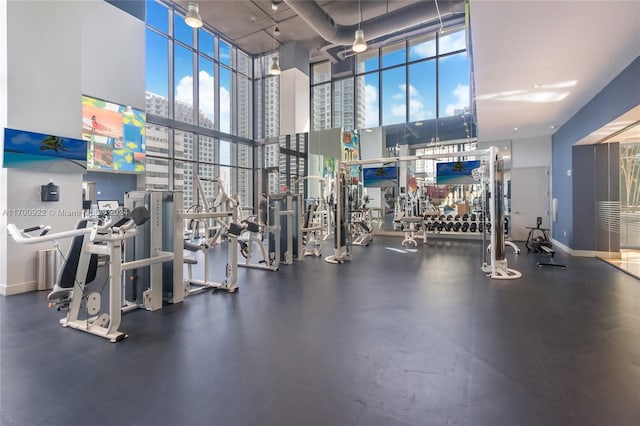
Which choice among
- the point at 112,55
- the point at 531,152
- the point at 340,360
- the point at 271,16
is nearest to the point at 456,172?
the point at 531,152

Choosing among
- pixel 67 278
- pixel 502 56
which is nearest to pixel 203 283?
pixel 67 278

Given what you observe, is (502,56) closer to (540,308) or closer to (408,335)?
(540,308)

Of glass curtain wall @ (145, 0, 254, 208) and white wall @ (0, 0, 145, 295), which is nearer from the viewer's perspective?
white wall @ (0, 0, 145, 295)

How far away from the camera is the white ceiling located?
3.13 m

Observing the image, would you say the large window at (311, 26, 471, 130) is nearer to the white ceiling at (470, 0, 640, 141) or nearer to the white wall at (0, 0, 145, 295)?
the white ceiling at (470, 0, 640, 141)

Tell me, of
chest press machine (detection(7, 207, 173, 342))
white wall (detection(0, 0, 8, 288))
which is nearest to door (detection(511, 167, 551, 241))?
chest press machine (detection(7, 207, 173, 342))

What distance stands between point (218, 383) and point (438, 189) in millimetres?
9869

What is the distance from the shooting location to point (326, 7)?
934 centimetres

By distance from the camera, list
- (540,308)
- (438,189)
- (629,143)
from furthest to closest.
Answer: (438,189)
(629,143)
(540,308)

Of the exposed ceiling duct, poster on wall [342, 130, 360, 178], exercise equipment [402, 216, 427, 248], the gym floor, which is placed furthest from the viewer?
poster on wall [342, 130, 360, 178]

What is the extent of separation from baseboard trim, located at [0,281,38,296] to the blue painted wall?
28.7 feet

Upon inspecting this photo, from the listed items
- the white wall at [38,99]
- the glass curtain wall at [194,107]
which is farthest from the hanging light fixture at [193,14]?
the glass curtain wall at [194,107]

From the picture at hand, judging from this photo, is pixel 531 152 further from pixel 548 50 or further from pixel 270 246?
pixel 270 246

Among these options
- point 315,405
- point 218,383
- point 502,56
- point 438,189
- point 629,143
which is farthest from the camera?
point 438,189
